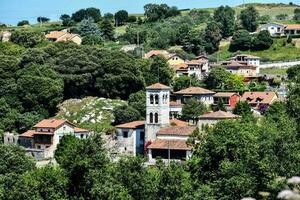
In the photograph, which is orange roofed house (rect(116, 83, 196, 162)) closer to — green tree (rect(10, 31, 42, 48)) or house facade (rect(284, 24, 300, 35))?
green tree (rect(10, 31, 42, 48))

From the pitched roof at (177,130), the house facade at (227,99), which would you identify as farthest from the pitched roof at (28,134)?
the house facade at (227,99)

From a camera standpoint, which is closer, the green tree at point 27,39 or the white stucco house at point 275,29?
the green tree at point 27,39

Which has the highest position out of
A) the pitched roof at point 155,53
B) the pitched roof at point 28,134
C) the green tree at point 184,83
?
the pitched roof at point 155,53

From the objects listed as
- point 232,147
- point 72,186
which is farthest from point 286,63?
point 72,186

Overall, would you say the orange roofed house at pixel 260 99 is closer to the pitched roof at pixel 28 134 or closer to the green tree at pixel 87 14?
the pitched roof at pixel 28 134

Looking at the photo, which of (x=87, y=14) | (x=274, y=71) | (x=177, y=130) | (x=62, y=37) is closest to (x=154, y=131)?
(x=177, y=130)

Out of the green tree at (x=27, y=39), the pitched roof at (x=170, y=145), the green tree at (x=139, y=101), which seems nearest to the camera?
the pitched roof at (x=170, y=145)

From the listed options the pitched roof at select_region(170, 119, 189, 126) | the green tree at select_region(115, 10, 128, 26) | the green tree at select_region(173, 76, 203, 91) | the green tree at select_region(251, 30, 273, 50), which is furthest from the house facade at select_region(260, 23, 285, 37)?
the pitched roof at select_region(170, 119, 189, 126)

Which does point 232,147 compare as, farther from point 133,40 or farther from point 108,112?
point 133,40
